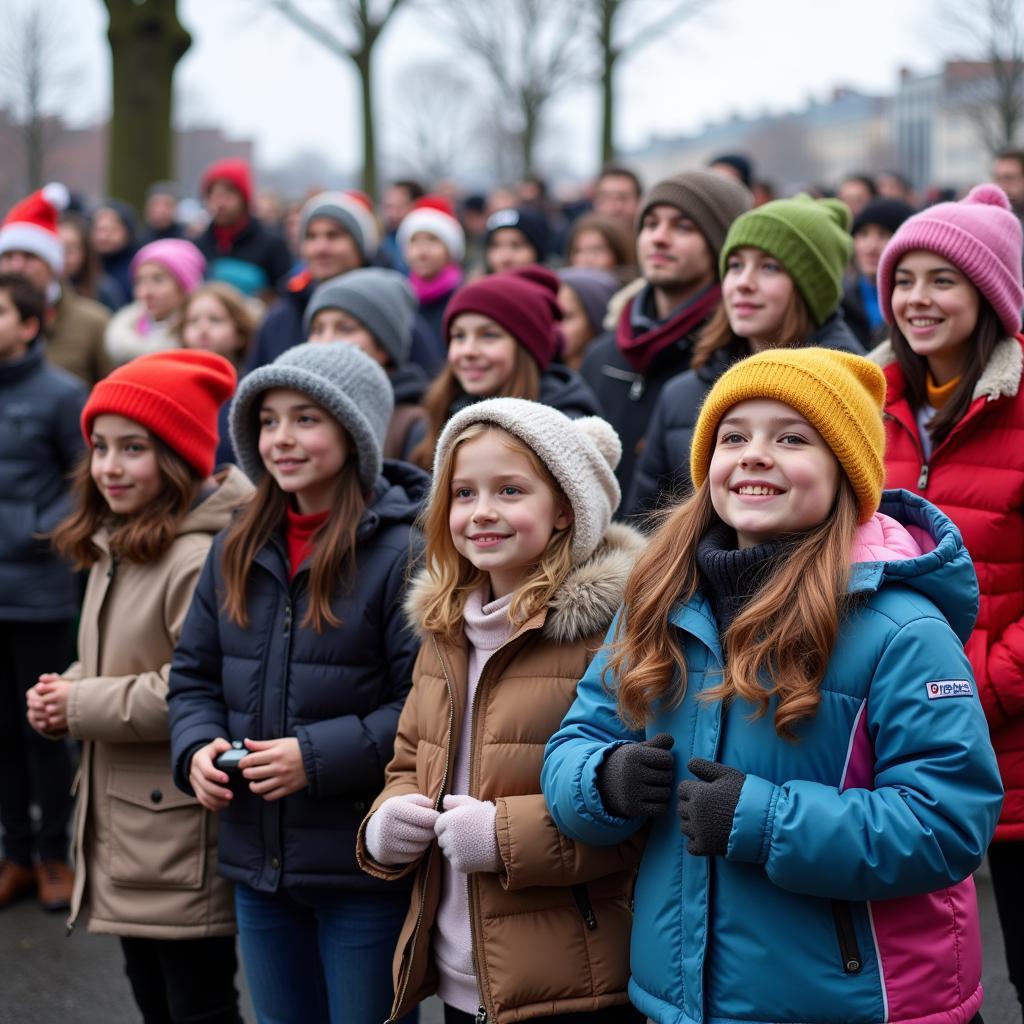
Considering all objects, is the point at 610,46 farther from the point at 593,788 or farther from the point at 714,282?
the point at 593,788

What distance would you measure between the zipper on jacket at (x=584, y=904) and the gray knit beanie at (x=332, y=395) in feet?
4.16

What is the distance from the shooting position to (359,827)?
304 cm

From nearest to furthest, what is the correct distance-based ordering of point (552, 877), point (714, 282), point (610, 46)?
point (552, 877) < point (714, 282) < point (610, 46)

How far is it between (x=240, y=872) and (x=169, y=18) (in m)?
12.7

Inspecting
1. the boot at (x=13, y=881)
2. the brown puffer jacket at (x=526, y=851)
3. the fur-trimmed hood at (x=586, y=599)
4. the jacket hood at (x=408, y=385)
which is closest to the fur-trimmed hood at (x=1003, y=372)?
the fur-trimmed hood at (x=586, y=599)

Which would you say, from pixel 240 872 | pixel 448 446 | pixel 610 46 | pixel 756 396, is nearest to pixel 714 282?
pixel 448 446

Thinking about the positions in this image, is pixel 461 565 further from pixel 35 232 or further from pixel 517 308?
pixel 35 232

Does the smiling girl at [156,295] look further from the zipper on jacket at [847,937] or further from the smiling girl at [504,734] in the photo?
the zipper on jacket at [847,937]

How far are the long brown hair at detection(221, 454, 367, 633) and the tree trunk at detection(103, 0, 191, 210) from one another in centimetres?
1178

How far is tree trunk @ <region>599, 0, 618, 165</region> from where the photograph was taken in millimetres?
24703

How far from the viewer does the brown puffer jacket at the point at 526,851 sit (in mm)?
2680

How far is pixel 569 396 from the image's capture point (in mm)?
4406

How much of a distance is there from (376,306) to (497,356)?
71 cm

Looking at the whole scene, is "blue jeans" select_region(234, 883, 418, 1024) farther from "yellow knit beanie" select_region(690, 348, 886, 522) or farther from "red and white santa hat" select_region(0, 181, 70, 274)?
"red and white santa hat" select_region(0, 181, 70, 274)
